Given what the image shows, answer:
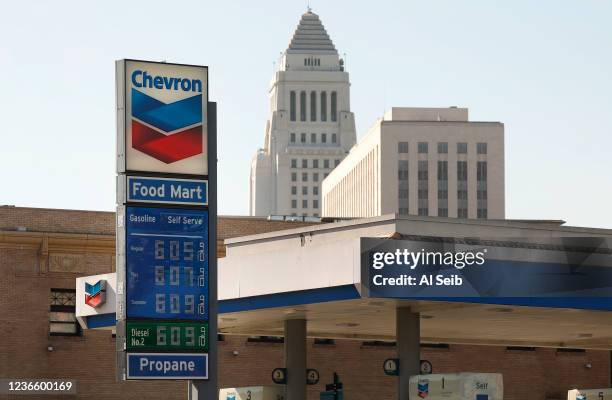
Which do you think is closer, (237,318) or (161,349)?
(161,349)

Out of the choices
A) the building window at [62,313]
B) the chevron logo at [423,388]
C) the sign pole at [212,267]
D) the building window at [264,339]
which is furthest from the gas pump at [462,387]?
the building window at [62,313]

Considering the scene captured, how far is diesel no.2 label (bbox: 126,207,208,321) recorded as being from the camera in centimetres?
2886

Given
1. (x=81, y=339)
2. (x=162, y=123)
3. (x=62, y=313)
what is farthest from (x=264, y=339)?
(x=162, y=123)

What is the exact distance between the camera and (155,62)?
94.4 ft

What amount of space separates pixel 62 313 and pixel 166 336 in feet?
94.0

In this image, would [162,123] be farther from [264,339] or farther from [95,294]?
[264,339]

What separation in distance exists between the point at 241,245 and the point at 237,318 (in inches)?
95.9

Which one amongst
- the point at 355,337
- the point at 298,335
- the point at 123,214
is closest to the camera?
the point at 123,214

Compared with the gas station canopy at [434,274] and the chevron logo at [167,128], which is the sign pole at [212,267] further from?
the gas station canopy at [434,274]

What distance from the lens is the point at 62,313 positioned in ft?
186

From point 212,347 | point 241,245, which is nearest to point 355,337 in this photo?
point 241,245

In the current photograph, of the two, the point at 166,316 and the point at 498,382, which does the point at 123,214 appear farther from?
the point at 498,382

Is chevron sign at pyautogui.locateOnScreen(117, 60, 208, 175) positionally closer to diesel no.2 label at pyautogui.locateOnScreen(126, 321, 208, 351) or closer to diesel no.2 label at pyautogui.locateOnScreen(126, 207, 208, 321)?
diesel no.2 label at pyautogui.locateOnScreen(126, 207, 208, 321)

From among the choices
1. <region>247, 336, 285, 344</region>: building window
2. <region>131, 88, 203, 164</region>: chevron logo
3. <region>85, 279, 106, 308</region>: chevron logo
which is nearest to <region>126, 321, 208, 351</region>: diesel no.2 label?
<region>131, 88, 203, 164</region>: chevron logo
